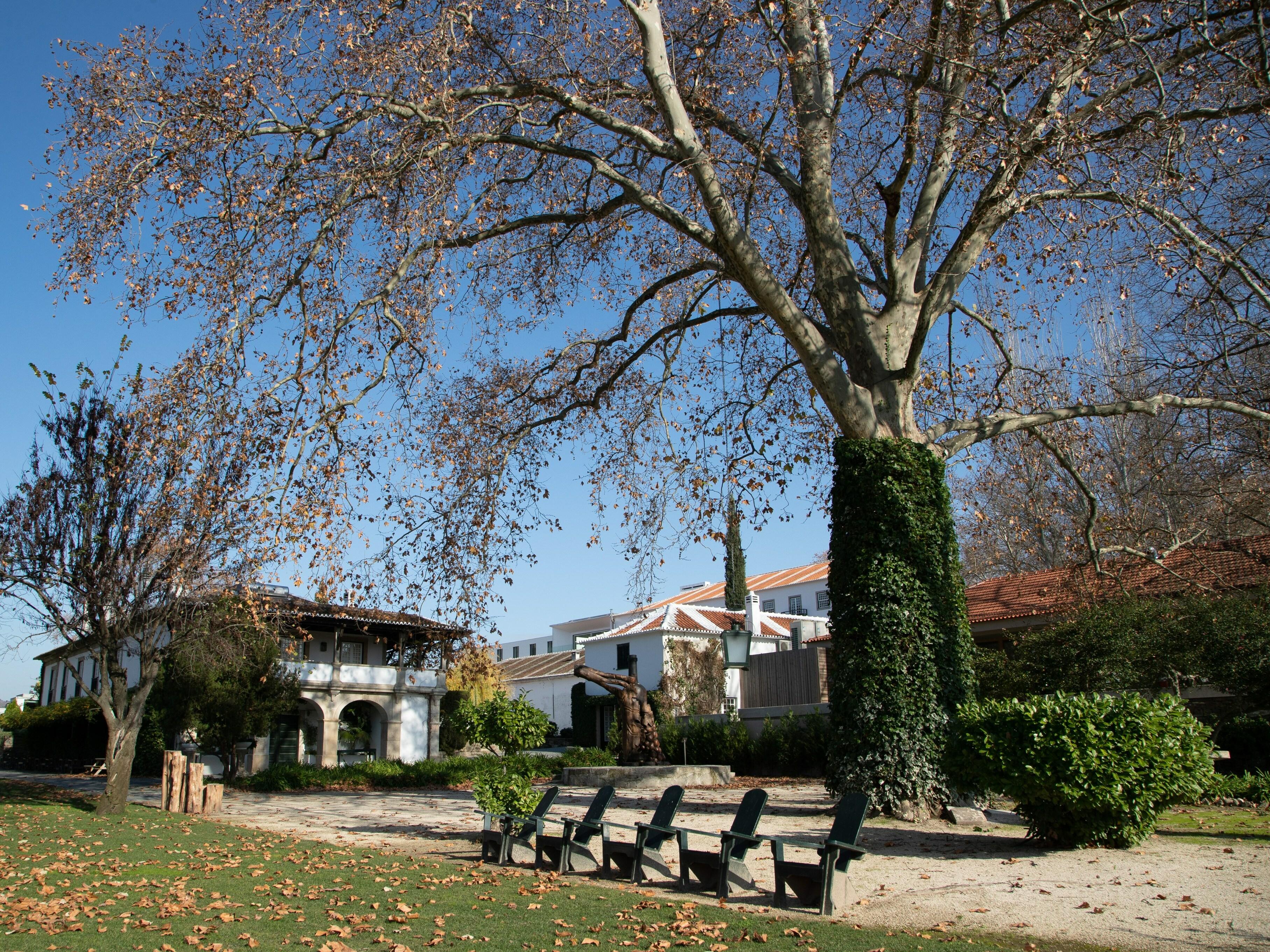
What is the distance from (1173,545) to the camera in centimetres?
1525

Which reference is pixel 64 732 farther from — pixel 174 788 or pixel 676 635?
pixel 676 635

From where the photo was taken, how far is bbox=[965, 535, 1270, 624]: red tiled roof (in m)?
16.5

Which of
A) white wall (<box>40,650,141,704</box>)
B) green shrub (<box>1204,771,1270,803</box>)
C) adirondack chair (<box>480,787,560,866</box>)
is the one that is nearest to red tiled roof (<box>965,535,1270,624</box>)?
green shrub (<box>1204,771,1270,803</box>)

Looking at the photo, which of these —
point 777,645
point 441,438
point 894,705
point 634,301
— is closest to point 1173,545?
point 894,705

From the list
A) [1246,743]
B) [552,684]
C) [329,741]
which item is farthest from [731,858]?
[552,684]

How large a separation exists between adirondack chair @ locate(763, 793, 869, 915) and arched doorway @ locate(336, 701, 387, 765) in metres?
30.1

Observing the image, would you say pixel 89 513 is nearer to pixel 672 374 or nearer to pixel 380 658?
pixel 672 374

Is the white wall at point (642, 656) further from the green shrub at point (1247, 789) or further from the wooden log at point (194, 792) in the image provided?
the green shrub at point (1247, 789)

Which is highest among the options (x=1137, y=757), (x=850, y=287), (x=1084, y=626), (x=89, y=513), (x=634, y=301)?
(x=634, y=301)

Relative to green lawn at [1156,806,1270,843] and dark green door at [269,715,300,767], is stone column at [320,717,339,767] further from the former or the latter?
green lawn at [1156,806,1270,843]

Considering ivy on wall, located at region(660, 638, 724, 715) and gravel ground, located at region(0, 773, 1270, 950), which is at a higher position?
ivy on wall, located at region(660, 638, 724, 715)

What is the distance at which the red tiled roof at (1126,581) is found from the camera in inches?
651

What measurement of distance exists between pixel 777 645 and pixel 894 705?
31540 mm

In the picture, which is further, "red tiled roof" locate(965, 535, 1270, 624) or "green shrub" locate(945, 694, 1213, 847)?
"red tiled roof" locate(965, 535, 1270, 624)
